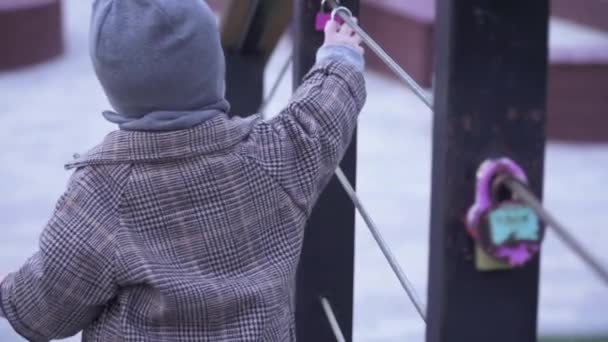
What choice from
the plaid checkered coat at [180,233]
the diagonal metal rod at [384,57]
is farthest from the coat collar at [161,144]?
the diagonal metal rod at [384,57]

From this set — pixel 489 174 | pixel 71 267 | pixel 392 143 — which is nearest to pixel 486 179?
pixel 489 174

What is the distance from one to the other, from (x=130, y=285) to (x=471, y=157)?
51cm

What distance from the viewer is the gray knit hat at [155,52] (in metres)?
1.16

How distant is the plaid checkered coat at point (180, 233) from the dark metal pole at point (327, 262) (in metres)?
0.36

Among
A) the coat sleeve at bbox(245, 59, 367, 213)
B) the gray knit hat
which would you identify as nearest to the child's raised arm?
the coat sleeve at bbox(245, 59, 367, 213)

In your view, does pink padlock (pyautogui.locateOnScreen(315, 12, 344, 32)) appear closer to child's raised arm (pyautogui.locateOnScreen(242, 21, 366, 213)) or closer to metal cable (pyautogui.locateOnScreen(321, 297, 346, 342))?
child's raised arm (pyautogui.locateOnScreen(242, 21, 366, 213))

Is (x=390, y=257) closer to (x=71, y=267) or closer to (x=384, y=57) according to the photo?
(x=384, y=57)

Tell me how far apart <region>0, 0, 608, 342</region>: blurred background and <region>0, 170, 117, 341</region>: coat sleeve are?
1.54 metres

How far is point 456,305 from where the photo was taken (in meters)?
0.85

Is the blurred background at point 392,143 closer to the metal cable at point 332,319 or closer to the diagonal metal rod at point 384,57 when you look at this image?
the metal cable at point 332,319

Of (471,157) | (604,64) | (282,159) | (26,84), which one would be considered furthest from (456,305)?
(26,84)

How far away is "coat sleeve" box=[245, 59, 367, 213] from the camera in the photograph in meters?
1.24

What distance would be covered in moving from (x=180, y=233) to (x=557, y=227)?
568 millimetres

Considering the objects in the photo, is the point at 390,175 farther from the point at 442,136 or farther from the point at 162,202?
the point at 442,136
